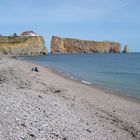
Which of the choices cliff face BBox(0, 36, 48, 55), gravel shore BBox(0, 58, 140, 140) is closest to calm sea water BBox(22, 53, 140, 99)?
gravel shore BBox(0, 58, 140, 140)

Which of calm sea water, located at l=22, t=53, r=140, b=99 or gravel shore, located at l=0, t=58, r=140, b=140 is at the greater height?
gravel shore, located at l=0, t=58, r=140, b=140

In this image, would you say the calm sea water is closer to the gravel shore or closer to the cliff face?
the gravel shore

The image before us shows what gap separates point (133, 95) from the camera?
76.4ft

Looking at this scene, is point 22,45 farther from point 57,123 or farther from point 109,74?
point 57,123

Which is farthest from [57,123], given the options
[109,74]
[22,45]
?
[22,45]

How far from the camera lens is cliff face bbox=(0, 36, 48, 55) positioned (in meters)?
130

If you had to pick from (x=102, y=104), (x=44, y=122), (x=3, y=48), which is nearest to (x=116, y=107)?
(x=102, y=104)

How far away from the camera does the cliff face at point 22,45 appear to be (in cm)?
12962

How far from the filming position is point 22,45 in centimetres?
13638

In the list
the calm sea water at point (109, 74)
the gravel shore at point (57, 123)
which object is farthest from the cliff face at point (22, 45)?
the gravel shore at point (57, 123)

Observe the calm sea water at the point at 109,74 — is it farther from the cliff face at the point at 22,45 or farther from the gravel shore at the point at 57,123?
the cliff face at the point at 22,45

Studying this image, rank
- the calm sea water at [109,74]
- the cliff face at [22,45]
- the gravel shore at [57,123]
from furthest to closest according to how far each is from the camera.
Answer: the cliff face at [22,45]
the calm sea water at [109,74]
the gravel shore at [57,123]

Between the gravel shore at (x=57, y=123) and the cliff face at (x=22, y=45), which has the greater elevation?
the gravel shore at (x=57, y=123)

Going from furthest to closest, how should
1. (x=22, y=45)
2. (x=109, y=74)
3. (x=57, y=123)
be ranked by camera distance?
1. (x=22, y=45)
2. (x=109, y=74)
3. (x=57, y=123)
